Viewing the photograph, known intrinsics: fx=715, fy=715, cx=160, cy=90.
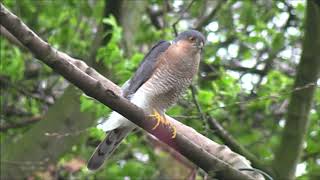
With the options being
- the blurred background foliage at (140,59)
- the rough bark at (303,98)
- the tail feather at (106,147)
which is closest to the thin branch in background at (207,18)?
the blurred background foliage at (140,59)

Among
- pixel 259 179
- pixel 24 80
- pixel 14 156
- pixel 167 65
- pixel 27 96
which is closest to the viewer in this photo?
pixel 259 179

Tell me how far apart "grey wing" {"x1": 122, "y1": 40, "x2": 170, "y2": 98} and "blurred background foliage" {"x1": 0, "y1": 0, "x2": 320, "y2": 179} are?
98 centimetres

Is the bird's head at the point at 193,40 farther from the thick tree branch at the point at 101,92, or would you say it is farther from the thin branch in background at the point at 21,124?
the thin branch in background at the point at 21,124

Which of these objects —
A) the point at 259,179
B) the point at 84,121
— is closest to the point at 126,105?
the point at 259,179

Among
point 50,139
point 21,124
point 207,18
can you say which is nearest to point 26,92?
point 21,124

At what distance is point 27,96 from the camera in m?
6.34

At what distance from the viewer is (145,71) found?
4016 millimetres

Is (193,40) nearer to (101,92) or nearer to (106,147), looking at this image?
(106,147)

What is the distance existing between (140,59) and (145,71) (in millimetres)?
1320

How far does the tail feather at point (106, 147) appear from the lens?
3.81 m

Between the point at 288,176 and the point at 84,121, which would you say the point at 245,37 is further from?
the point at 288,176

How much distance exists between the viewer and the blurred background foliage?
5.48 m

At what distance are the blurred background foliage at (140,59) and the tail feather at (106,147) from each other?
3.58 ft

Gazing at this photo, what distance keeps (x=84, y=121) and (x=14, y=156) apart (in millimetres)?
632
